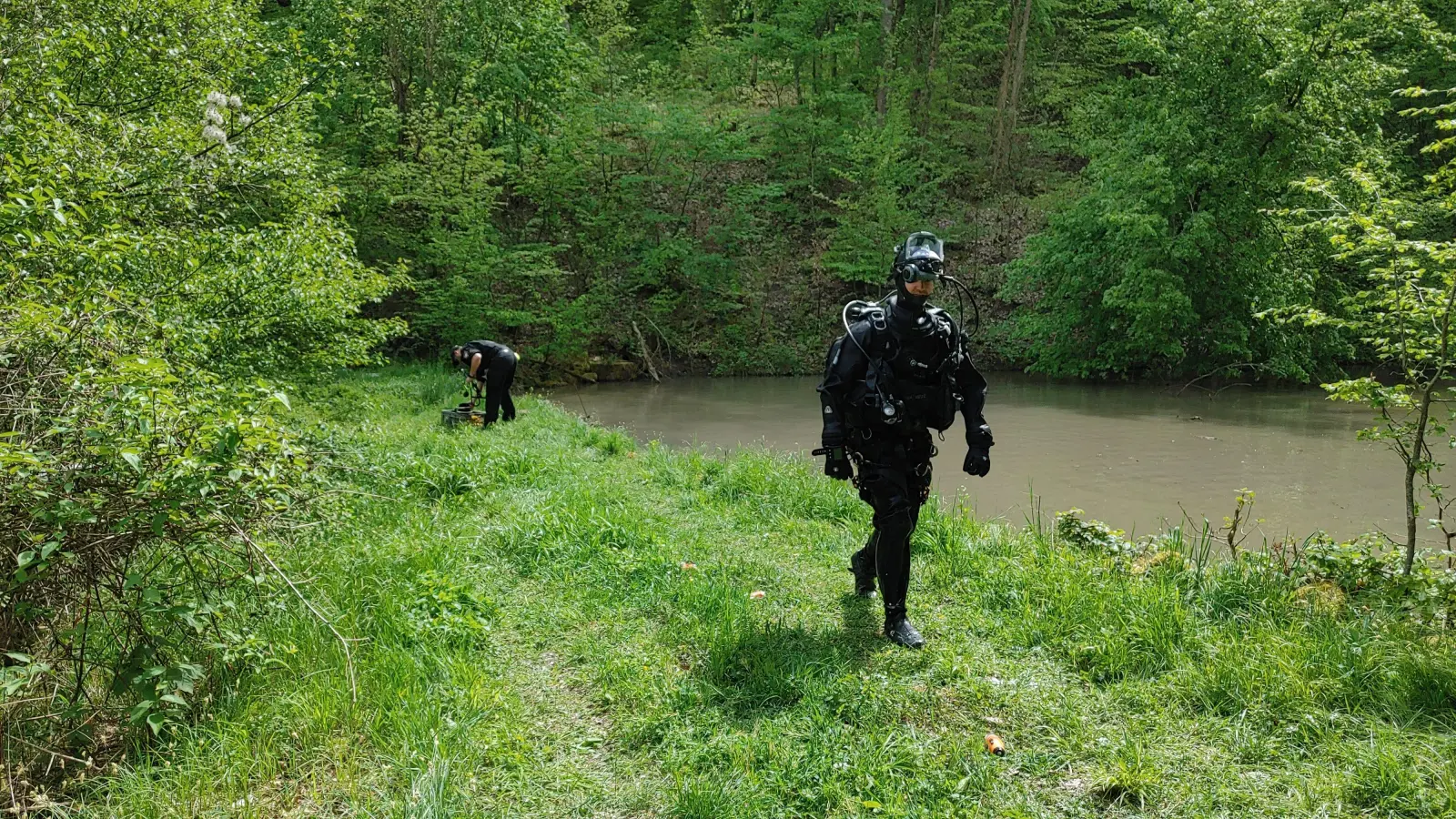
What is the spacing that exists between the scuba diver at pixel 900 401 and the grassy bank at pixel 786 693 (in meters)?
0.56

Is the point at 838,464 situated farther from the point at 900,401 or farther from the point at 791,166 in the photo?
the point at 791,166

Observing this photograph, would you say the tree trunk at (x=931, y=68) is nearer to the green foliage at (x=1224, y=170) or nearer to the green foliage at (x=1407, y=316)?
the green foliage at (x=1224, y=170)

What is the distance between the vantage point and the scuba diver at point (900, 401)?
13.8ft

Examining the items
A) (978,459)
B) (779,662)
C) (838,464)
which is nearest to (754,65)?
(838,464)

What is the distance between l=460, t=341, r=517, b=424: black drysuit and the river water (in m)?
2.59

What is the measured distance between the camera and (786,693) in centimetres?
366

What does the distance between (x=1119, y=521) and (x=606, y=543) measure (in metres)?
5.03

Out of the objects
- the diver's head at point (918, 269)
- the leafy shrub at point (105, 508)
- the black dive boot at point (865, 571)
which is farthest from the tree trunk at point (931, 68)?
the leafy shrub at point (105, 508)

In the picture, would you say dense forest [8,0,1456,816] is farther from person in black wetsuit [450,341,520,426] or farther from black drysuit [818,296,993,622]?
person in black wetsuit [450,341,520,426]

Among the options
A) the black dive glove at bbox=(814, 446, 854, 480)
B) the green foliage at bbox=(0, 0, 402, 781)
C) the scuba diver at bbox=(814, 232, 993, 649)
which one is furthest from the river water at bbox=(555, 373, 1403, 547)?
the green foliage at bbox=(0, 0, 402, 781)

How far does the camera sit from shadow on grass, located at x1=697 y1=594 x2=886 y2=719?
11.9 feet

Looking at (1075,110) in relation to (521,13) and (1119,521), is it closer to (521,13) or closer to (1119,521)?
(521,13)

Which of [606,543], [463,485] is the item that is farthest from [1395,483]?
[463,485]

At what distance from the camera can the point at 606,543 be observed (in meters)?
5.68
